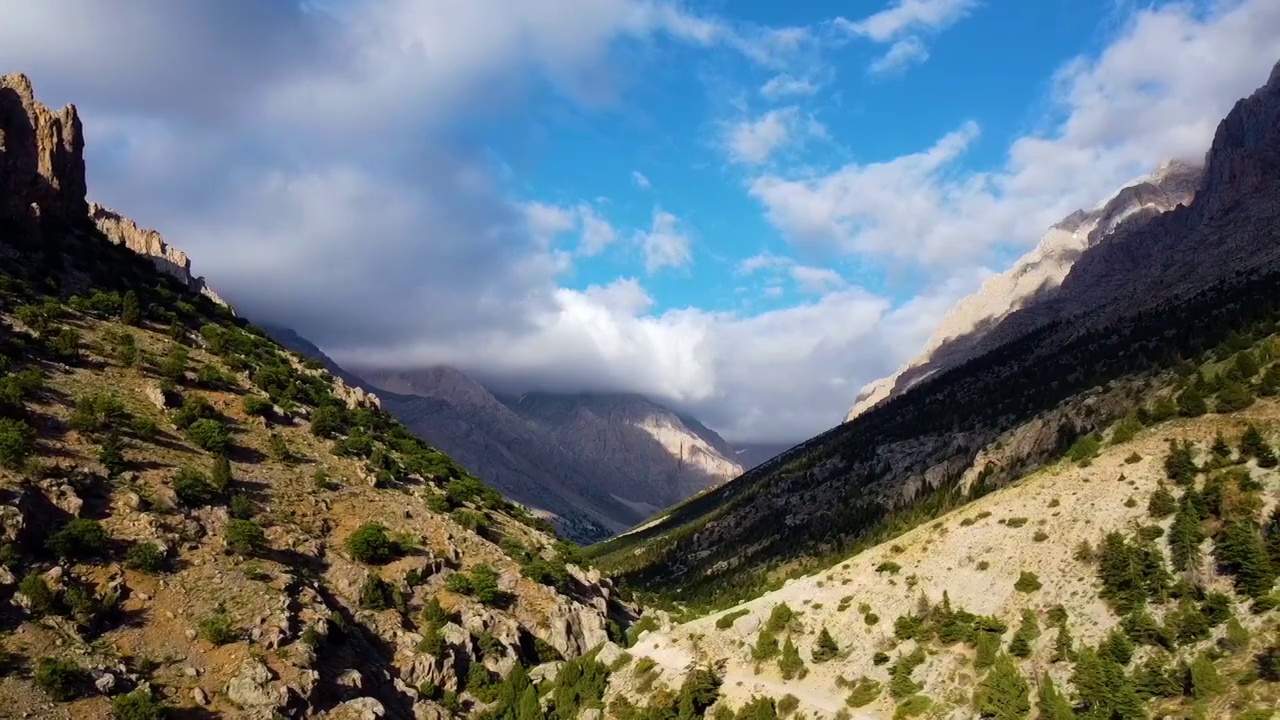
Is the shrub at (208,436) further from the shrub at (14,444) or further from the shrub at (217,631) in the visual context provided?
the shrub at (217,631)

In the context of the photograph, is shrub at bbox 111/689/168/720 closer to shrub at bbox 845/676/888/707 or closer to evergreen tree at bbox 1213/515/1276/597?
shrub at bbox 845/676/888/707

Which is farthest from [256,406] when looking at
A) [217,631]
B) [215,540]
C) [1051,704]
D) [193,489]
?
[1051,704]

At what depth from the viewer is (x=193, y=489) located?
171ft

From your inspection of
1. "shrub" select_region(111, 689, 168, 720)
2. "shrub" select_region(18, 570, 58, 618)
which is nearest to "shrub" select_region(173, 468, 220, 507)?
"shrub" select_region(18, 570, 58, 618)

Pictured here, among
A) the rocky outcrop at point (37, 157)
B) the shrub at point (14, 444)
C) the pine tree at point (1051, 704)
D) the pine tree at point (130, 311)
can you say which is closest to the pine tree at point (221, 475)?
the shrub at point (14, 444)

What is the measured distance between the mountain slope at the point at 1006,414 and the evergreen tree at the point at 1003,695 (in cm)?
4741

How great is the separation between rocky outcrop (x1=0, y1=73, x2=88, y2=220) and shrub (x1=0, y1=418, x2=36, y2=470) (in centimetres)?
4928

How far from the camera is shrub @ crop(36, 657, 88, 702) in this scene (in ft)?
119

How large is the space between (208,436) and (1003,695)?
5755cm

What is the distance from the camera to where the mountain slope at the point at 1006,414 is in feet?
327

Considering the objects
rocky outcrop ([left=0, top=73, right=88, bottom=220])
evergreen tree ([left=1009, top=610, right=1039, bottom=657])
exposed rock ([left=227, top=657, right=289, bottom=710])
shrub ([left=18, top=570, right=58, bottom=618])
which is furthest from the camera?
rocky outcrop ([left=0, top=73, right=88, bottom=220])

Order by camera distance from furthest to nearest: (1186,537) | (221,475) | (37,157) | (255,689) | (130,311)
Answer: (37,157) → (130,311) → (221,475) → (1186,537) → (255,689)

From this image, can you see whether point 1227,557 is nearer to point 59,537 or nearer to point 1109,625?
point 1109,625

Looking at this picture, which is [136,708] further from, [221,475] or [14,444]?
[221,475]
